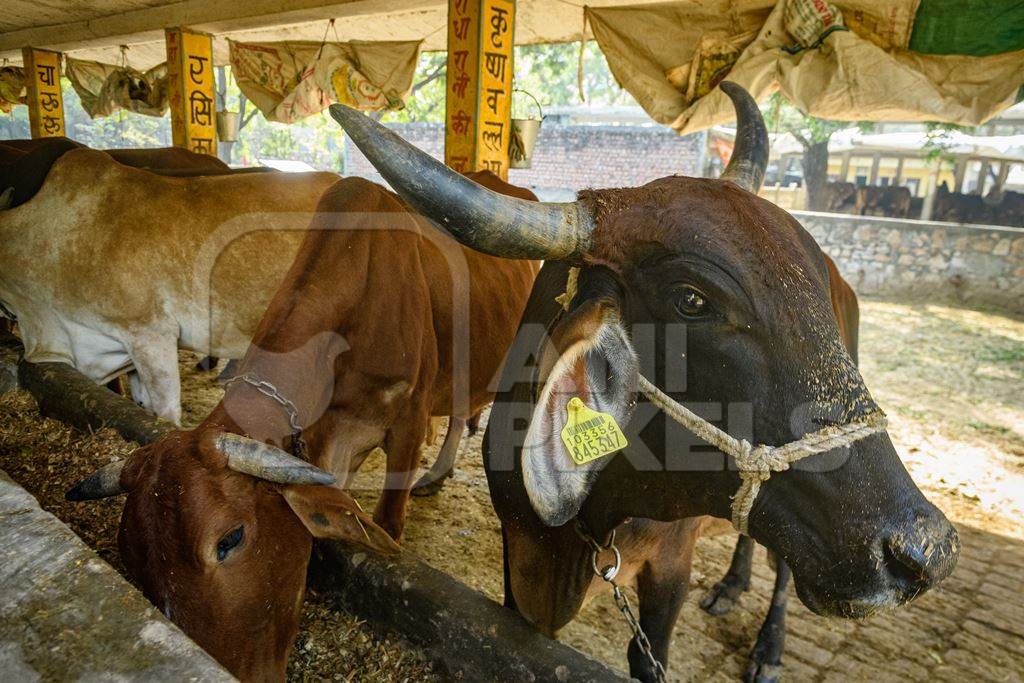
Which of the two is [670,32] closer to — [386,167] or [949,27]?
[949,27]

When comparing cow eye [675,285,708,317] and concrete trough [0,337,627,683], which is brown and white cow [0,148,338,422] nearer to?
concrete trough [0,337,627,683]

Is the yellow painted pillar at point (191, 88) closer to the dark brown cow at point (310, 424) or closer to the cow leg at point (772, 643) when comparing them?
the dark brown cow at point (310, 424)

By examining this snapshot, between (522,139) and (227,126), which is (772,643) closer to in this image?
(522,139)

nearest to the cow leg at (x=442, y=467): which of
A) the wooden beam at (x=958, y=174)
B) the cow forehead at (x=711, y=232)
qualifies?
the cow forehead at (x=711, y=232)

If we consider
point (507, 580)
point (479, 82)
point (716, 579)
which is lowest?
point (716, 579)

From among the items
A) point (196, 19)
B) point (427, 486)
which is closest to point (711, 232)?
point (427, 486)

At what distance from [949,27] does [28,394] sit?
236 inches

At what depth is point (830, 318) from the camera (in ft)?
5.02

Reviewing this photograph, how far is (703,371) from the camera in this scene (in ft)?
Result: 5.14

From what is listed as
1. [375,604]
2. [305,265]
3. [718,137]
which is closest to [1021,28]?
[305,265]

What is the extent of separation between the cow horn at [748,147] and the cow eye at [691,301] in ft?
3.40

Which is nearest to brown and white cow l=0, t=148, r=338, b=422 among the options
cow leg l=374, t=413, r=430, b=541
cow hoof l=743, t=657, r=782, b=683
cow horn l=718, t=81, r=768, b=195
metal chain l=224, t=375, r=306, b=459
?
cow leg l=374, t=413, r=430, b=541

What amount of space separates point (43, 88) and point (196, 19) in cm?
436

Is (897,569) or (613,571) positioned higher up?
(897,569)
